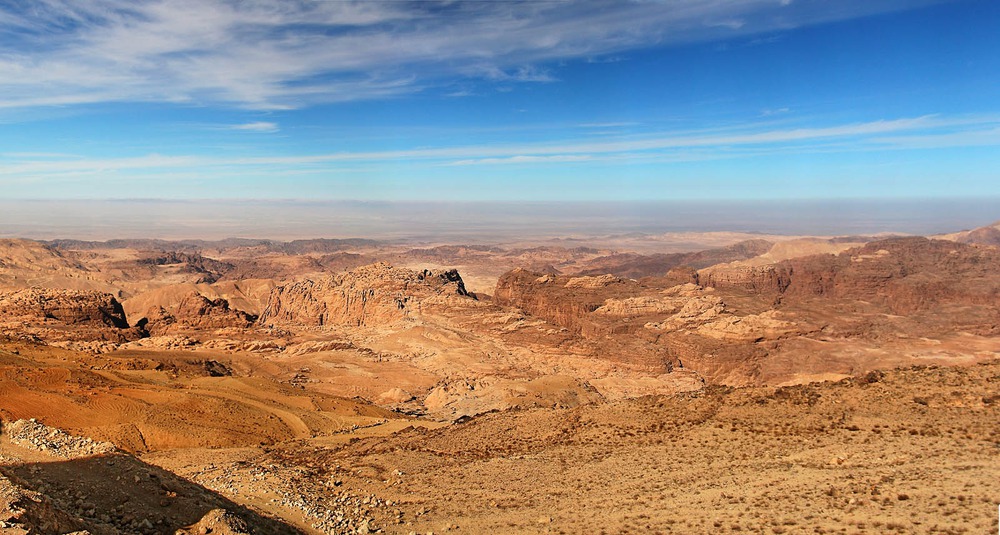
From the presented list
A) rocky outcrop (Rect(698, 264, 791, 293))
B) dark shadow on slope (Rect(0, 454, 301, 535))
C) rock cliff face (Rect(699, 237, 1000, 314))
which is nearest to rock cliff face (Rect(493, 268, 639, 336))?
rocky outcrop (Rect(698, 264, 791, 293))

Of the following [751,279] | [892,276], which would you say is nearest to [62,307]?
[751,279]

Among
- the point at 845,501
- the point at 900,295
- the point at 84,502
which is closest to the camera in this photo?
the point at 84,502

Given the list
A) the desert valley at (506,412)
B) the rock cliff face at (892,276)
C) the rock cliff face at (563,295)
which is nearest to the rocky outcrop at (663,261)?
the rock cliff face at (892,276)

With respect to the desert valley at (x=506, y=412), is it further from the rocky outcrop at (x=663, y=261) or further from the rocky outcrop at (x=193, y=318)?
the rocky outcrop at (x=663, y=261)

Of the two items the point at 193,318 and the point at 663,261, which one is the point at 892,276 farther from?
the point at 193,318

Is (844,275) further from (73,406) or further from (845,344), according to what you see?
(73,406)

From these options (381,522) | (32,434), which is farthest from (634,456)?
(32,434)
